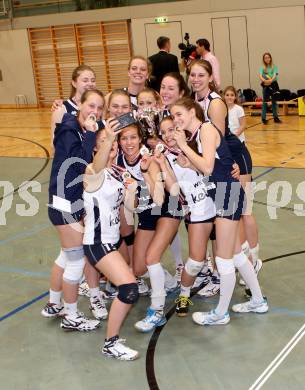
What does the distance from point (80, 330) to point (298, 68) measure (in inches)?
→ 482

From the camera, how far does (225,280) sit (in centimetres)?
441

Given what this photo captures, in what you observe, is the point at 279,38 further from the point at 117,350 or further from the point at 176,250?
the point at 117,350

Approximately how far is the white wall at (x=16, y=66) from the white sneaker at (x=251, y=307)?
55.9ft

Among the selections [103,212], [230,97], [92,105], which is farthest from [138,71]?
[103,212]

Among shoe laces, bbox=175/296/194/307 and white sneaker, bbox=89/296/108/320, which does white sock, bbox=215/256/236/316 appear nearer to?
shoe laces, bbox=175/296/194/307

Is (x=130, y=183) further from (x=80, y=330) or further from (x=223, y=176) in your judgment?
(x=80, y=330)

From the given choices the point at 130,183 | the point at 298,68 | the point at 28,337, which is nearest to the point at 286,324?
the point at 130,183

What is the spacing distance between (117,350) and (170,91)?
2.10m

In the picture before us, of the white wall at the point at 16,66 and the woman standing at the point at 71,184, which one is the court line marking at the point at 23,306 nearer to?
the woman standing at the point at 71,184

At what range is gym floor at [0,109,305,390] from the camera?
3.88 m

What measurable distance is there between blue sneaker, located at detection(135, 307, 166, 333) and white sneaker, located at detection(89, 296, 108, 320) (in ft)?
1.13

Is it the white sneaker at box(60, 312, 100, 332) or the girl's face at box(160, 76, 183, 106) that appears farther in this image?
the girl's face at box(160, 76, 183, 106)

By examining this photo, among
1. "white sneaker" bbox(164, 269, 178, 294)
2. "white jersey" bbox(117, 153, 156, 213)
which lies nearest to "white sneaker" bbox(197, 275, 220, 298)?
"white sneaker" bbox(164, 269, 178, 294)

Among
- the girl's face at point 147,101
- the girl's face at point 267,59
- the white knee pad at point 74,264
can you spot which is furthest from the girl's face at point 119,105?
the girl's face at point 267,59
